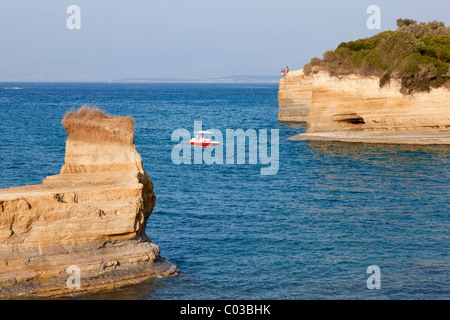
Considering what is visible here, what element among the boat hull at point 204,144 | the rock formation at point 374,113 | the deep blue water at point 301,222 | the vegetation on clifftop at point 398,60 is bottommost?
the deep blue water at point 301,222

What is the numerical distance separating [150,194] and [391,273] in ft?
30.9

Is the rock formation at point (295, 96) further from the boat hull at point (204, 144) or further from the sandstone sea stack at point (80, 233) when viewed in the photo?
the sandstone sea stack at point (80, 233)

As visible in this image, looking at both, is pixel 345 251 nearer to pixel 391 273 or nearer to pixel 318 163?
pixel 391 273

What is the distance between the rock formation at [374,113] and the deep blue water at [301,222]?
2189mm

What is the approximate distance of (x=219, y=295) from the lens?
2045 cm

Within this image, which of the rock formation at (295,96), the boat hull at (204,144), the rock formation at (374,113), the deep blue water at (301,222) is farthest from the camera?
the rock formation at (295,96)

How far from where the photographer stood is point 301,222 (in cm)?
2972

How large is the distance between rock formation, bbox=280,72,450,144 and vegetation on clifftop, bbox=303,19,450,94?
73 cm

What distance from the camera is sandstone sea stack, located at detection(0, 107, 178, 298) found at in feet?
60.7

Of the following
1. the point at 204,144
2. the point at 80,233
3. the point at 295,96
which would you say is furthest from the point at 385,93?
the point at 80,233

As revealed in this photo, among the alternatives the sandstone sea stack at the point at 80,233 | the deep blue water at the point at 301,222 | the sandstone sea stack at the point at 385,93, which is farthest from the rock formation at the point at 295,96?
the sandstone sea stack at the point at 80,233

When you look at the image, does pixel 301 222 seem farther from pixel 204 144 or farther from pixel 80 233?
pixel 204 144

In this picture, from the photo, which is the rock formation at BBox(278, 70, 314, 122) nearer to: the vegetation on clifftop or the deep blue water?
the vegetation on clifftop

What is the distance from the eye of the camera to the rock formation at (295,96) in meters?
83.1
